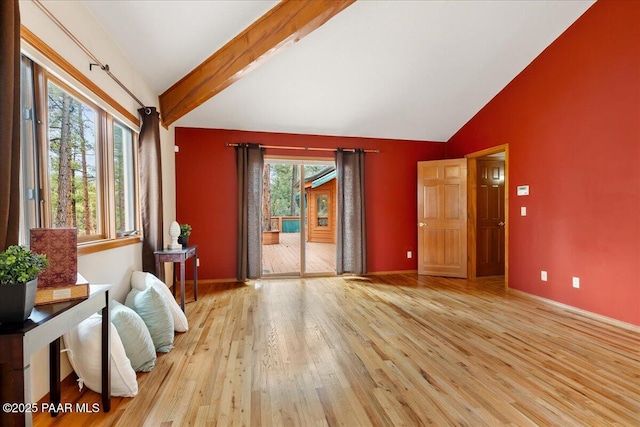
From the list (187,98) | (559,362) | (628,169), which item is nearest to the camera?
(559,362)

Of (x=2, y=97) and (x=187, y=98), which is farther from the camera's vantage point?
(x=187, y=98)

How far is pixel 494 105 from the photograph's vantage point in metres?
4.40

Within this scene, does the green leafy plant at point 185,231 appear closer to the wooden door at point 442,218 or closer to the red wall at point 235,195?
the red wall at point 235,195

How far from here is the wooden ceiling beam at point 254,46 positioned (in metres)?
2.52

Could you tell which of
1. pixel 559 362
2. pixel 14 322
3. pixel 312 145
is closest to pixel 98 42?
pixel 14 322

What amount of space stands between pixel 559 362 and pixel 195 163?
4852mm

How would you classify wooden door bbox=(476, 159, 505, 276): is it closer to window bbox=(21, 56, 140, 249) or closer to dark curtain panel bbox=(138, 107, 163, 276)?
dark curtain panel bbox=(138, 107, 163, 276)

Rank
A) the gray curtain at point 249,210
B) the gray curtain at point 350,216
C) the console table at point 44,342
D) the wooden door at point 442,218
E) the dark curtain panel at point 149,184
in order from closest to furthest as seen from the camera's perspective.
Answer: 1. the console table at point 44,342
2. the dark curtain panel at point 149,184
3. the gray curtain at point 249,210
4. the wooden door at point 442,218
5. the gray curtain at point 350,216

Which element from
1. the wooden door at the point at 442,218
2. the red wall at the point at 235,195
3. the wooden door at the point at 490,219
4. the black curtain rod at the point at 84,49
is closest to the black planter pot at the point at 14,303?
the black curtain rod at the point at 84,49

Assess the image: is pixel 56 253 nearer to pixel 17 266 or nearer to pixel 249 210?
pixel 17 266

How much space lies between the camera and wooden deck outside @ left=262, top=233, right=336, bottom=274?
5.25m

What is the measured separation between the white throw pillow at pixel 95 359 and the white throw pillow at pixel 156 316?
21.9 inches

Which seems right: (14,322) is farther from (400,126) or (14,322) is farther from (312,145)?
(400,126)

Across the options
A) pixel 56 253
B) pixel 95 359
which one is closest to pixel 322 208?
pixel 95 359
